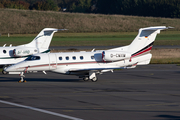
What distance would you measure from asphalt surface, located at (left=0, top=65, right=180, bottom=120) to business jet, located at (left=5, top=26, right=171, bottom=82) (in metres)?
1.14

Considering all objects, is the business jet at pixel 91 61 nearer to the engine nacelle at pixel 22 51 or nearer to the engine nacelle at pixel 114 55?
the engine nacelle at pixel 114 55

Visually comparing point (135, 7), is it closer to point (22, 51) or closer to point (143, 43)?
point (22, 51)

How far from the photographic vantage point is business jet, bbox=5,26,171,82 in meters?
29.5

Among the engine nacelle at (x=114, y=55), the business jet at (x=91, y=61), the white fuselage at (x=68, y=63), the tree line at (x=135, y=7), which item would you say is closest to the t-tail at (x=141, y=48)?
the business jet at (x=91, y=61)

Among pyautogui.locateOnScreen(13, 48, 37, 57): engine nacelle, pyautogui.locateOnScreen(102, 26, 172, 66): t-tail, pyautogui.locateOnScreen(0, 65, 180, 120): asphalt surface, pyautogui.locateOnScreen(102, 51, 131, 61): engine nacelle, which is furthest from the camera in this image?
pyautogui.locateOnScreen(13, 48, 37, 57): engine nacelle

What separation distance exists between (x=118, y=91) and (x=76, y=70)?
19.3 feet

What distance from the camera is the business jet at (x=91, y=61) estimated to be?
96.9 ft

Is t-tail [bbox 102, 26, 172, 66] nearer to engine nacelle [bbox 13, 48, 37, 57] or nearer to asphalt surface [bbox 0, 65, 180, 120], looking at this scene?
asphalt surface [bbox 0, 65, 180, 120]

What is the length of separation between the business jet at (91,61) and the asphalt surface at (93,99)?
114 cm

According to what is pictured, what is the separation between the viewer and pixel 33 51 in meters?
38.3

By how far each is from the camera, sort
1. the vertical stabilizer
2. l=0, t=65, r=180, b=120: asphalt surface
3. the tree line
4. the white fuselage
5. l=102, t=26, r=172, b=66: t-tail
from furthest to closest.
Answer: the tree line → the vertical stabilizer → l=102, t=26, r=172, b=66: t-tail → the white fuselage → l=0, t=65, r=180, b=120: asphalt surface

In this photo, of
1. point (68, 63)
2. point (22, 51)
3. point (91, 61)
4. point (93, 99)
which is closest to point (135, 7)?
point (22, 51)

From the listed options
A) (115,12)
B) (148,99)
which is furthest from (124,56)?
(115,12)

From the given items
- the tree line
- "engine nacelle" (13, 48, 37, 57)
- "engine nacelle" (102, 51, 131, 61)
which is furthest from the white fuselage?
the tree line
